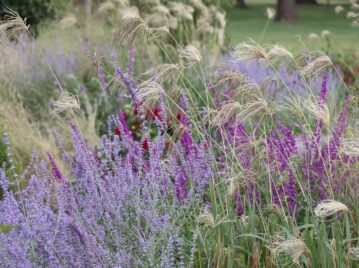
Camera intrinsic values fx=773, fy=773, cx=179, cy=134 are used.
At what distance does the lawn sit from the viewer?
24938 millimetres

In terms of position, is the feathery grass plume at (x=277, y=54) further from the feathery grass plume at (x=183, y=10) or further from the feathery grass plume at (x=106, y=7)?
the feathery grass plume at (x=183, y=10)

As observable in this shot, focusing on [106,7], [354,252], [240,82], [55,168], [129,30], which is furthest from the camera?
[106,7]

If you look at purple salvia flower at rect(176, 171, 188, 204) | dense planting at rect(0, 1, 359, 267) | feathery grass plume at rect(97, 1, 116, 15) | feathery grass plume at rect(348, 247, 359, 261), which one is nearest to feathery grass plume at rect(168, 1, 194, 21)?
feathery grass plume at rect(97, 1, 116, 15)

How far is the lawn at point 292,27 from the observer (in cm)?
2494

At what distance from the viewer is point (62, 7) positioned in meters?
15.1

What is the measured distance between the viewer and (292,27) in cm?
3023

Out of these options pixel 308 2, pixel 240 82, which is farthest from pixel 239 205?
pixel 308 2

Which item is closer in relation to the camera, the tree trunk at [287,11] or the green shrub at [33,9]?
the green shrub at [33,9]

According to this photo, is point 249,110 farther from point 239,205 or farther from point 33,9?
point 33,9

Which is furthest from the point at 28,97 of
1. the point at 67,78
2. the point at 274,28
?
the point at 274,28

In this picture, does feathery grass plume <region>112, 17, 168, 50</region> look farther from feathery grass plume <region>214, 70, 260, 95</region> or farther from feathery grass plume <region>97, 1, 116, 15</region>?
feathery grass plume <region>97, 1, 116, 15</region>

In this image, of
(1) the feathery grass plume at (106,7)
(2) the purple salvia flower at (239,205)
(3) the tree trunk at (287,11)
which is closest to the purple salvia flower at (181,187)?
(2) the purple salvia flower at (239,205)

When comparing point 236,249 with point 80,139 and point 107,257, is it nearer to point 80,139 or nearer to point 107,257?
point 107,257

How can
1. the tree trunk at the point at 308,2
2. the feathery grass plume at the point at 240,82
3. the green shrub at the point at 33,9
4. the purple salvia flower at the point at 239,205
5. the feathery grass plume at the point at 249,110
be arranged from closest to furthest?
the feathery grass plume at the point at 249,110 → the feathery grass plume at the point at 240,82 → the purple salvia flower at the point at 239,205 → the green shrub at the point at 33,9 → the tree trunk at the point at 308,2
